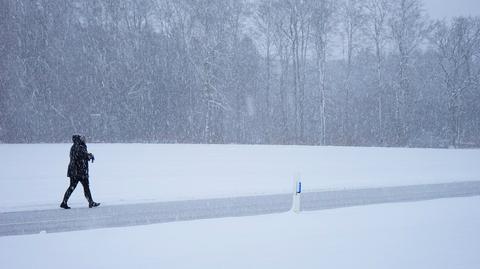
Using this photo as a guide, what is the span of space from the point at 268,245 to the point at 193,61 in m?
30.6

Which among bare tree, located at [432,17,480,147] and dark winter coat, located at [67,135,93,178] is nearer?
dark winter coat, located at [67,135,93,178]

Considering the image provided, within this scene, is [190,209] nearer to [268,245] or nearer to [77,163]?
[77,163]

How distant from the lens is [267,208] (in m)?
12.0

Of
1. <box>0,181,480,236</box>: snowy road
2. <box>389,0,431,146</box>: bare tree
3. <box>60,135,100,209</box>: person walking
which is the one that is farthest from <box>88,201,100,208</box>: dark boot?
<box>389,0,431,146</box>: bare tree

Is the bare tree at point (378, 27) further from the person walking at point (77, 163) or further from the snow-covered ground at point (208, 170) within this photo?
the person walking at point (77, 163)

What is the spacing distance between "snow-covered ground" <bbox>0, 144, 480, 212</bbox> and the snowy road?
1.15 m

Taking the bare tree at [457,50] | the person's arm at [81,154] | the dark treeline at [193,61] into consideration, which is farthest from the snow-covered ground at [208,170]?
the bare tree at [457,50]

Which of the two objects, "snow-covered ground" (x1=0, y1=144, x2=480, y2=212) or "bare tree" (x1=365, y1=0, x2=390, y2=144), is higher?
"bare tree" (x1=365, y1=0, x2=390, y2=144)

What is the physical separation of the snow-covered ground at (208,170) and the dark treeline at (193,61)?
29.3 ft

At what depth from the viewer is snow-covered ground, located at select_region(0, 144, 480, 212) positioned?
14.7 metres

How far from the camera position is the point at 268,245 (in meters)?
7.36

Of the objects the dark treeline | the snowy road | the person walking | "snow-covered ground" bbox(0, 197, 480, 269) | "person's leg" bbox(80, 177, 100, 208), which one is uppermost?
the dark treeline

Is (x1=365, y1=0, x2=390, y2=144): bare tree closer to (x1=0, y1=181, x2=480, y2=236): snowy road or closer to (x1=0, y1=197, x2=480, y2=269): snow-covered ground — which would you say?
(x1=0, y1=181, x2=480, y2=236): snowy road

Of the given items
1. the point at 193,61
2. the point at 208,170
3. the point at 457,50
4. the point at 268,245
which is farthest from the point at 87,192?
the point at 457,50
